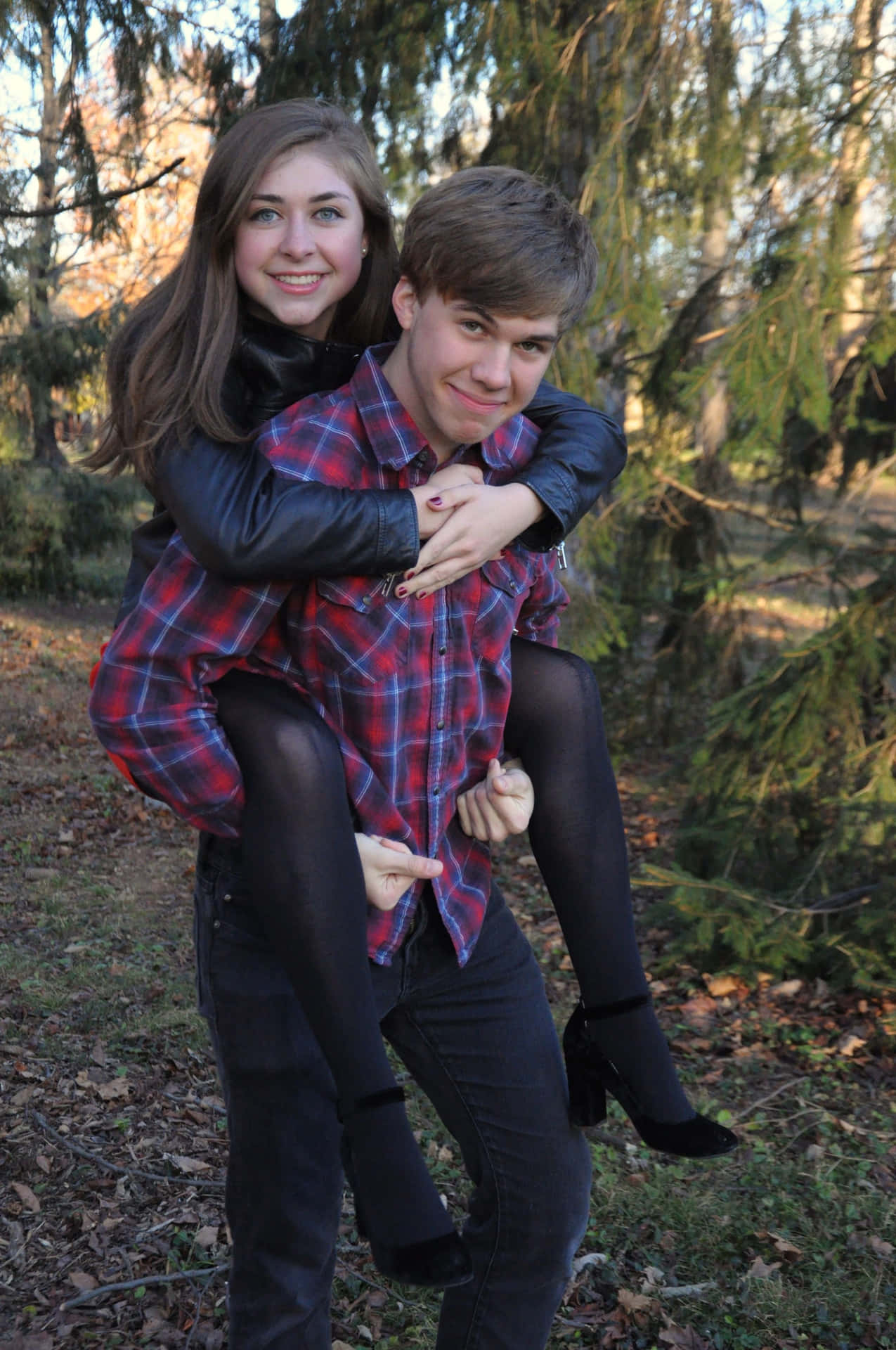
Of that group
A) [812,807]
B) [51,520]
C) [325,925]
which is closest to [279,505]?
[325,925]

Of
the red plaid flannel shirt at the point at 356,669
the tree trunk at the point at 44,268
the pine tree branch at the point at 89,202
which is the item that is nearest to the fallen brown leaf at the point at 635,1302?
the red plaid flannel shirt at the point at 356,669

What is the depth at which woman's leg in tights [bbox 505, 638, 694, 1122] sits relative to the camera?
2.01m

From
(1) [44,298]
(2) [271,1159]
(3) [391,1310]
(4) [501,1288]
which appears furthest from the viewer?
(1) [44,298]

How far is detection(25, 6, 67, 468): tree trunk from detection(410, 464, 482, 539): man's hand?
4.14 m

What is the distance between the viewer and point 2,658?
10.4 metres

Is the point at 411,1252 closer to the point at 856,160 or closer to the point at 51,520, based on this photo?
the point at 856,160

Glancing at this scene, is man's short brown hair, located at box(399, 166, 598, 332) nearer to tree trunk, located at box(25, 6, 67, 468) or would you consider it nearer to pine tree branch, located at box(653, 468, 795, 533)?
tree trunk, located at box(25, 6, 67, 468)

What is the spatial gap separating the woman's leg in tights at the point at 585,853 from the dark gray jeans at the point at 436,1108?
0.35 feet

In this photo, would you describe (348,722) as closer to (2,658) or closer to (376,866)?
(376,866)

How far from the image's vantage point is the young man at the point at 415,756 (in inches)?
69.5

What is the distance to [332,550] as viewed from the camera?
1.74m

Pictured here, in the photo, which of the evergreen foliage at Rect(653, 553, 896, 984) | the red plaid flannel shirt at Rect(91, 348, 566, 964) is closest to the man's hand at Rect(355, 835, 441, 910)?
the red plaid flannel shirt at Rect(91, 348, 566, 964)

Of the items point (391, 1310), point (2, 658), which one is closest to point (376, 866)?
point (391, 1310)

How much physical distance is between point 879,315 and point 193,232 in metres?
3.55
